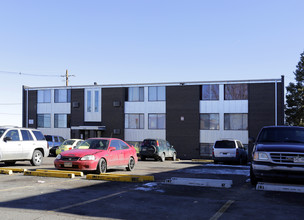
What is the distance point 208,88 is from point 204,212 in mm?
33441

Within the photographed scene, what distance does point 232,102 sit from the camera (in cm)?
3869

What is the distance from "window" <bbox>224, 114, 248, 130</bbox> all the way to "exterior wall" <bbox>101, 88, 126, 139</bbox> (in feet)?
39.0

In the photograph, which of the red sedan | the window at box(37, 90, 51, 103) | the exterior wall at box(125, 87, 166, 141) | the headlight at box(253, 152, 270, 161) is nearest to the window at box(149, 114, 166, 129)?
the exterior wall at box(125, 87, 166, 141)

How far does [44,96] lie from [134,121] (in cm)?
1246

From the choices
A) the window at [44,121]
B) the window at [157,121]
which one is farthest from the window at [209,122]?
the window at [44,121]

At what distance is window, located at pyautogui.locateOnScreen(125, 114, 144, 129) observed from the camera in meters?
42.1

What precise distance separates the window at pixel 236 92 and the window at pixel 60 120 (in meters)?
19.7

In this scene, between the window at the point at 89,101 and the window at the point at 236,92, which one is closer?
the window at the point at 236,92

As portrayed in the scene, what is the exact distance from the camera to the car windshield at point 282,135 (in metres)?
11.4

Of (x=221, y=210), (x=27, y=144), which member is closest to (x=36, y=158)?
(x=27, y=144)

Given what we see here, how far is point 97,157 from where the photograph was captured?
536 inches

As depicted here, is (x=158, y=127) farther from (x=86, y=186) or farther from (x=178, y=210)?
(x=178, y=210)

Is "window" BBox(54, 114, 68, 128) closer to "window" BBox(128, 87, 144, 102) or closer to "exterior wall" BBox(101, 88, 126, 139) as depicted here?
"exterior wall" BBox(101, 88, 126, 139)

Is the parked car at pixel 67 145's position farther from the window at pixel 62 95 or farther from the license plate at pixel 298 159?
the license plate at pixel 298 159
